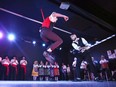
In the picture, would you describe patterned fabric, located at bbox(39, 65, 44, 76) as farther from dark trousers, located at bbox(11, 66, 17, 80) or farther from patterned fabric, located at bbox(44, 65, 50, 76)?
dark trousers, located at bbox(11, 66, 17, 80)

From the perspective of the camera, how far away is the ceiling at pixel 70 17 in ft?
21.1

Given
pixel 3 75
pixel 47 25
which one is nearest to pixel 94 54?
pixel 3 75

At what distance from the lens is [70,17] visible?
27.5 ft

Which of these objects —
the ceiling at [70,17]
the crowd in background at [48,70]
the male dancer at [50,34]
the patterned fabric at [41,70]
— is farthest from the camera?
the patterned fabric at [41,70]

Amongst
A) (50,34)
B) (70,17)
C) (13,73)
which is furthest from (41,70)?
(50,34)

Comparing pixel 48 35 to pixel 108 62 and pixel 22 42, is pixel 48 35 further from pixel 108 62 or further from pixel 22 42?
pixel 22 42

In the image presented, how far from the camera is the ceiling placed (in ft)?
21.1

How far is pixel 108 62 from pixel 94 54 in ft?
7.94

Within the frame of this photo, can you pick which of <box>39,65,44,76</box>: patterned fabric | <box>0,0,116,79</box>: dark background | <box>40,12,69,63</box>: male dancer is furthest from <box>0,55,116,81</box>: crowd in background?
<box>40,12,69,63</box>: male dancer

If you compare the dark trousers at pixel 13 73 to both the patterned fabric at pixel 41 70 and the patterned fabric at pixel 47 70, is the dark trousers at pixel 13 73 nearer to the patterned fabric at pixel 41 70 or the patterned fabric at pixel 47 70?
the patterned fabric at pixel 41 70

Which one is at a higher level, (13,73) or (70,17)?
(70,17)

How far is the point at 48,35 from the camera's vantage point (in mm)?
3004

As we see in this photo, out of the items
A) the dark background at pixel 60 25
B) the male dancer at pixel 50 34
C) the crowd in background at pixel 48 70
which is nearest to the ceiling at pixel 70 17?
the dark background at pixel 60 25

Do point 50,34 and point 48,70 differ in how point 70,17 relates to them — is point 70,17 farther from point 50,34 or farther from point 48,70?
point 50,34
